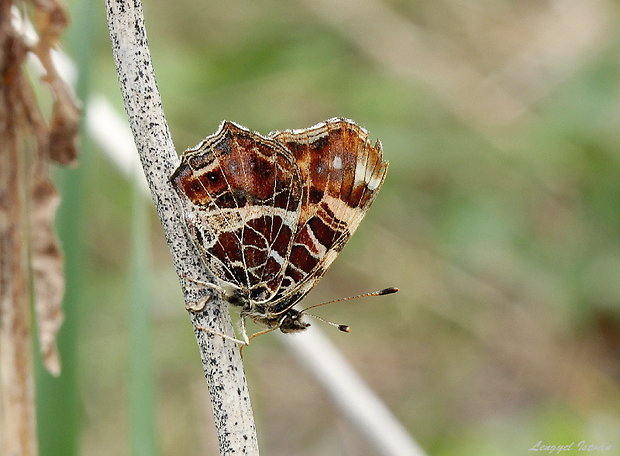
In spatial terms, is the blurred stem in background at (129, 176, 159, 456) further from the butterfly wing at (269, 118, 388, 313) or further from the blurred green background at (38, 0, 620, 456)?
the blurred green background at (38, 0, 620, 456)

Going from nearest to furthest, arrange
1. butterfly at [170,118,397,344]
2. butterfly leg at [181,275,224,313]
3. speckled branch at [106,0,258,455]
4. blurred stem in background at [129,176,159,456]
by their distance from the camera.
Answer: speckled branch at [106,0,258,455] < butterfly leg at [181,275,224,313] < blurred stem in background at [129,176,159,456] < butterfly at [170,118,397,344]

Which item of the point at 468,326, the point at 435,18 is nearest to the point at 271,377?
the point at 468,326

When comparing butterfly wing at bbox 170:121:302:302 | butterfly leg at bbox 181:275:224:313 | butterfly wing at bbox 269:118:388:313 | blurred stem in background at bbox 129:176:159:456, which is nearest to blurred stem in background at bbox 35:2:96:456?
blurred stem in background at bbox 129:176:159:456

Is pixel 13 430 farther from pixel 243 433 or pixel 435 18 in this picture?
pixel 435 18

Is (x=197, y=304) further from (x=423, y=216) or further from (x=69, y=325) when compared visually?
(x=423, y=216)

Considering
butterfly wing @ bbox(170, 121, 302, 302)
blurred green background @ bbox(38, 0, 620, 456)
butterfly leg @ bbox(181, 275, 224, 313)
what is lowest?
butterfly leg @ bbox(181, 275, 224, 313)

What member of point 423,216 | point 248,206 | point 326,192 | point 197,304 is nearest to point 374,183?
point 326,192

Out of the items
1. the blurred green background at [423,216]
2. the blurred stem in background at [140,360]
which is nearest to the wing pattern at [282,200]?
the blurred stem in background at [140,360]
